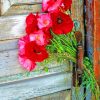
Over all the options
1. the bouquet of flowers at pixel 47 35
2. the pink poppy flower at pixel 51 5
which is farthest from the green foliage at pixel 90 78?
the pink poppy flower at pixel 51 5

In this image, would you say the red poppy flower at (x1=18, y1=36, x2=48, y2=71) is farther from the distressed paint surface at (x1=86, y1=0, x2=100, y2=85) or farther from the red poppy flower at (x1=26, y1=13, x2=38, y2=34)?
the distressed paint surface at (x1=86, y1=0, x2=100, y2=85)

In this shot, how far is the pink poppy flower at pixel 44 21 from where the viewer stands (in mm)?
1786

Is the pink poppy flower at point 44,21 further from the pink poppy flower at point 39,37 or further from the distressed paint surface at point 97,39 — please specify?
the distressed paint surface at point 97,39

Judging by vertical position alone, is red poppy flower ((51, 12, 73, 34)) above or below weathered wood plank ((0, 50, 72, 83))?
above

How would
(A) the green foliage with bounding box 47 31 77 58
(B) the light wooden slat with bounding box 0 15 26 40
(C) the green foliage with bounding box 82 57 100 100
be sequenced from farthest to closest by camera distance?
(C) the green foliage with bounding box 82 57 100 100 < (A) the green foliage with bounding box 47 31 77 58 < (B) the light wooden slat with bounding box 0 15 26 40

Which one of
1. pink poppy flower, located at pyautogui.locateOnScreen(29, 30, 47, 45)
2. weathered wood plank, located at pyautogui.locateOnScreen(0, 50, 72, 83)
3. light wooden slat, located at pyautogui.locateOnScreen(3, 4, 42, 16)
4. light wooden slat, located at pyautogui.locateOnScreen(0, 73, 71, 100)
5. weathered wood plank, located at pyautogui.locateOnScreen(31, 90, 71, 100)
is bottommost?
weathered wood plank, located at pyautogui.locateOnScreen(31, 90, 71, 100)

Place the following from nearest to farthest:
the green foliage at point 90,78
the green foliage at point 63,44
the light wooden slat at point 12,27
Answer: the light wooden slat at point 12,27
the green foliage at point 63,44
the green foliage at point 90,78

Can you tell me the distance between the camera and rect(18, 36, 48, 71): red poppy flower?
1763mm

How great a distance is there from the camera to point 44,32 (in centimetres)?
180

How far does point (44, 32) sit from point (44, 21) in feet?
0.18

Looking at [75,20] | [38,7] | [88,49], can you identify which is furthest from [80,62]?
[38,7]

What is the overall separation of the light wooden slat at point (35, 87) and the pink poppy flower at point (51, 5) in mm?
362

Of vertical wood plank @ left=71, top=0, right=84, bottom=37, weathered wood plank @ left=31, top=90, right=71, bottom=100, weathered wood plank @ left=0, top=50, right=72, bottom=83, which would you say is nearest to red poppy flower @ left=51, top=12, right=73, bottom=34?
vertical wood plank @ left=71, top=0, right=84, bottom=37

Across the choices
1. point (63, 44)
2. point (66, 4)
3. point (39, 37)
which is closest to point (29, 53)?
point (39, 37)
